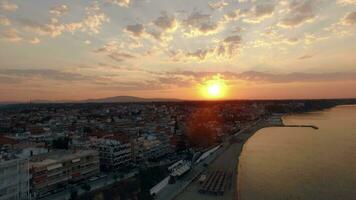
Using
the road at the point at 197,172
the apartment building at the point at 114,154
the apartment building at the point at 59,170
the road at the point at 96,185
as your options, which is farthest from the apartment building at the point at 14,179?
the apartment building at the point at 114,154

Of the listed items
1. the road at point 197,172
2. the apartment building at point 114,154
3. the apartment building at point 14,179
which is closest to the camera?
the apartment building at point 14,179

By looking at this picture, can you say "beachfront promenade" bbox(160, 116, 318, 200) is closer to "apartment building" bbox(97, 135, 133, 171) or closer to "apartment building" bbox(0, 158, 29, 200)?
"apartment building" bbox(97, 135, 133, 171)

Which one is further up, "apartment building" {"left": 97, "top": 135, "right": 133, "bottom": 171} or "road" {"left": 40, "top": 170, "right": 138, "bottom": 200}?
"apartment building" {"left": 97, "top": 135, "right": 133, "bottom": 171}

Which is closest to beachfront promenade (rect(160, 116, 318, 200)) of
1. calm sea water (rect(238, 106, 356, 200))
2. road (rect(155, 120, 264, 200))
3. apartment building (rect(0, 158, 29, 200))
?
road (rect(155, 120, 264, 200))

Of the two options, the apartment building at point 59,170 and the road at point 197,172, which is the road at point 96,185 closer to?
the apartment building at point 59,170

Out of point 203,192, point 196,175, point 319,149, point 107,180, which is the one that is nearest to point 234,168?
point 196,175

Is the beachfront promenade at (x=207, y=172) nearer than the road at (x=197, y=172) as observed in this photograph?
Yes
